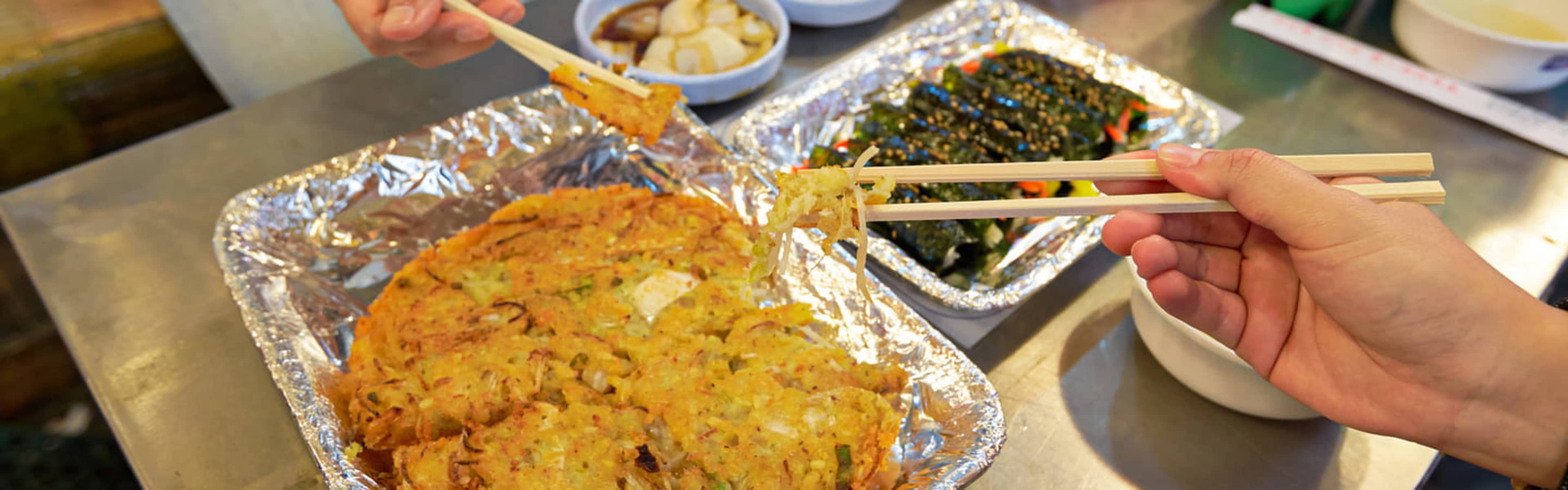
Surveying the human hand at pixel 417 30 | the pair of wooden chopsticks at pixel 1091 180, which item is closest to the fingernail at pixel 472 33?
the human hand at pixel 417 30

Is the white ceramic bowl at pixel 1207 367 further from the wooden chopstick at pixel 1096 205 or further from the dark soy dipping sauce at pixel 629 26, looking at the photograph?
the dark soy dipping sauce at pixel 629 26

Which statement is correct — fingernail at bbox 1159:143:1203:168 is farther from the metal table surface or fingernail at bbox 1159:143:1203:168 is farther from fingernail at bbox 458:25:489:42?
fingernail at bbox 458:25:489:42

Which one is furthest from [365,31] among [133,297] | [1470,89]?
[1470,89]

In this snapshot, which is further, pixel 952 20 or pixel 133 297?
pixel 952 20

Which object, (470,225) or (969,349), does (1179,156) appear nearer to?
(969,349)

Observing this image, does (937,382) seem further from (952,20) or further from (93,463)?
(93,463)
